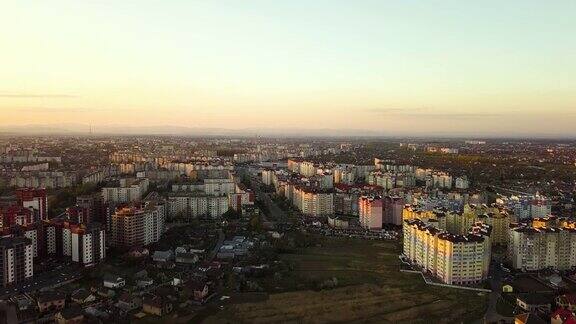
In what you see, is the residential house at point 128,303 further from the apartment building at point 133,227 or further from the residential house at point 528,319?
the residential house at point 528,319

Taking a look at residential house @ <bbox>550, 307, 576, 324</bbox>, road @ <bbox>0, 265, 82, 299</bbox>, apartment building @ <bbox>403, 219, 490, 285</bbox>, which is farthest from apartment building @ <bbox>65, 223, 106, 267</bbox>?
residential house @ <bbox>550, 307, 576, 324</bbox>

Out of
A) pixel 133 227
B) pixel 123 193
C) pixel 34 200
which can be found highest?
pixel 34 200

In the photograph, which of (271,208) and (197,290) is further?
(271,208)

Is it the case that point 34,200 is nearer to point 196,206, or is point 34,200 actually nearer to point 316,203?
point 196,206

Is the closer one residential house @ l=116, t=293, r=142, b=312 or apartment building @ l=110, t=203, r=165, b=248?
residential house @ l=116, t=293, r=142, b=312

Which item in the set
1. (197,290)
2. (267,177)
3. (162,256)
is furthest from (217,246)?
(267,177)

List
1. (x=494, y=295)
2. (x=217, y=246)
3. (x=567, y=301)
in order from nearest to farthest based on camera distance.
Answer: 1. (x=567, y=301)
2. (x=494, y=295)
3. (x=217, y=246)

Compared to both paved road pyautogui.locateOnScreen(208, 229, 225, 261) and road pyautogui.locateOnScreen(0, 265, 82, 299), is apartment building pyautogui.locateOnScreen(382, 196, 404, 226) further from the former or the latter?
road pyautogui.locateOnScreen(0, 265, 82, 299)

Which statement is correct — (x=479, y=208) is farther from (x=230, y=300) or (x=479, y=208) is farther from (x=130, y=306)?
(x=130, y=306)
